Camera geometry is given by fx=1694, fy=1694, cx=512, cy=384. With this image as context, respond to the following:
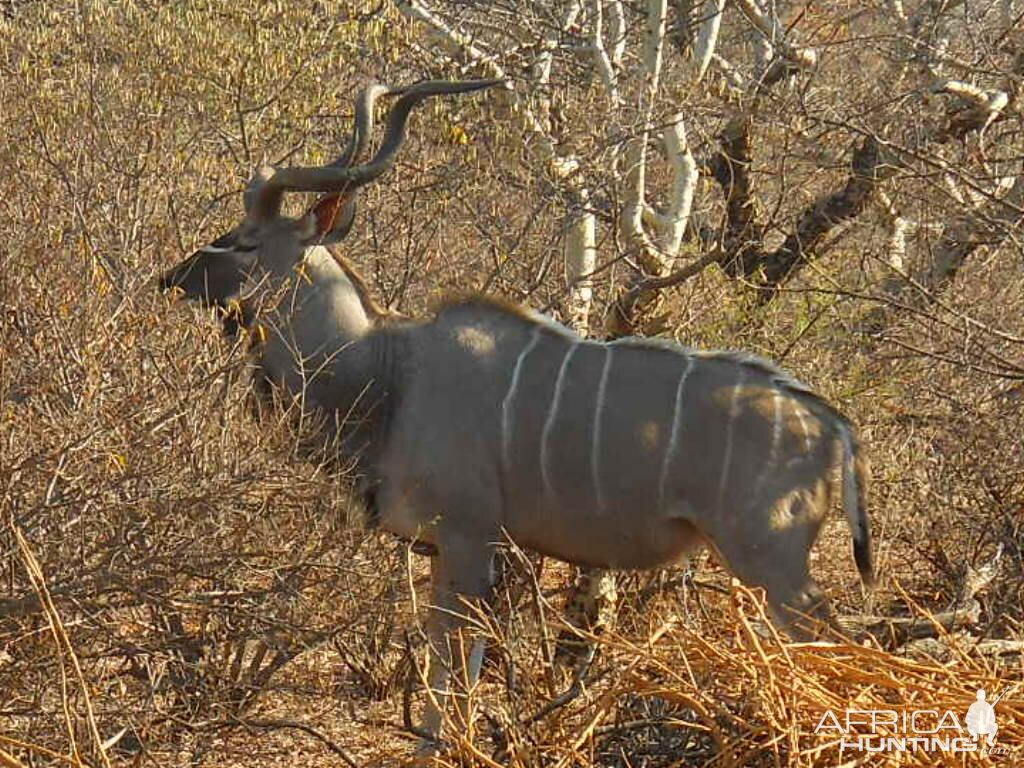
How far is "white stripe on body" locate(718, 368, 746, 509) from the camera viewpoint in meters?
3.38

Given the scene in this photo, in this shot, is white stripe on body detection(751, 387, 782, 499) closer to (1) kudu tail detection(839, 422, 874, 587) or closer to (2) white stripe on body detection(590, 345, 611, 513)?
(1) kudu tail detection(839, 422, 874, 587)

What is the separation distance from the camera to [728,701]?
2.40m

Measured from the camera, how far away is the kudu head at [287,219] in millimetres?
3629

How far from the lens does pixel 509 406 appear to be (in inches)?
139

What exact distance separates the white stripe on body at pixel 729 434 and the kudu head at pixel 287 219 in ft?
2.69

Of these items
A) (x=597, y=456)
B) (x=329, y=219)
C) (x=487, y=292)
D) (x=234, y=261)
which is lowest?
(x=597, y=456)

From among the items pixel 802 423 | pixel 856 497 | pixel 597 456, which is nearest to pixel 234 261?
pixel 597 456

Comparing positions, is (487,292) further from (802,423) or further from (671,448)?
(802,423)

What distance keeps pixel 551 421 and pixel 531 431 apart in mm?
47

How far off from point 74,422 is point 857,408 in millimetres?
2354

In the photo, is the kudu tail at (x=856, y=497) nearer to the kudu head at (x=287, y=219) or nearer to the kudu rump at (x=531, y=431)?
the kudu rump at (x=531, y=431)

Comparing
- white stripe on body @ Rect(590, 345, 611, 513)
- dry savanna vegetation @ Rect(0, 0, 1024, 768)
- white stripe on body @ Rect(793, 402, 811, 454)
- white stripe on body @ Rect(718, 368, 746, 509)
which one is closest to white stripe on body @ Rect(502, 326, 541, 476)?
white stripe on body @ Rect(590, 345, 611, 513)

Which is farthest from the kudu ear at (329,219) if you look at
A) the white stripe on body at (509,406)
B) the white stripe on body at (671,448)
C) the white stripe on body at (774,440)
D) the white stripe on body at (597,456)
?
the white stripe on body at (774,440)

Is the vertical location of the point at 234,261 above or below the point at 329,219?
below
